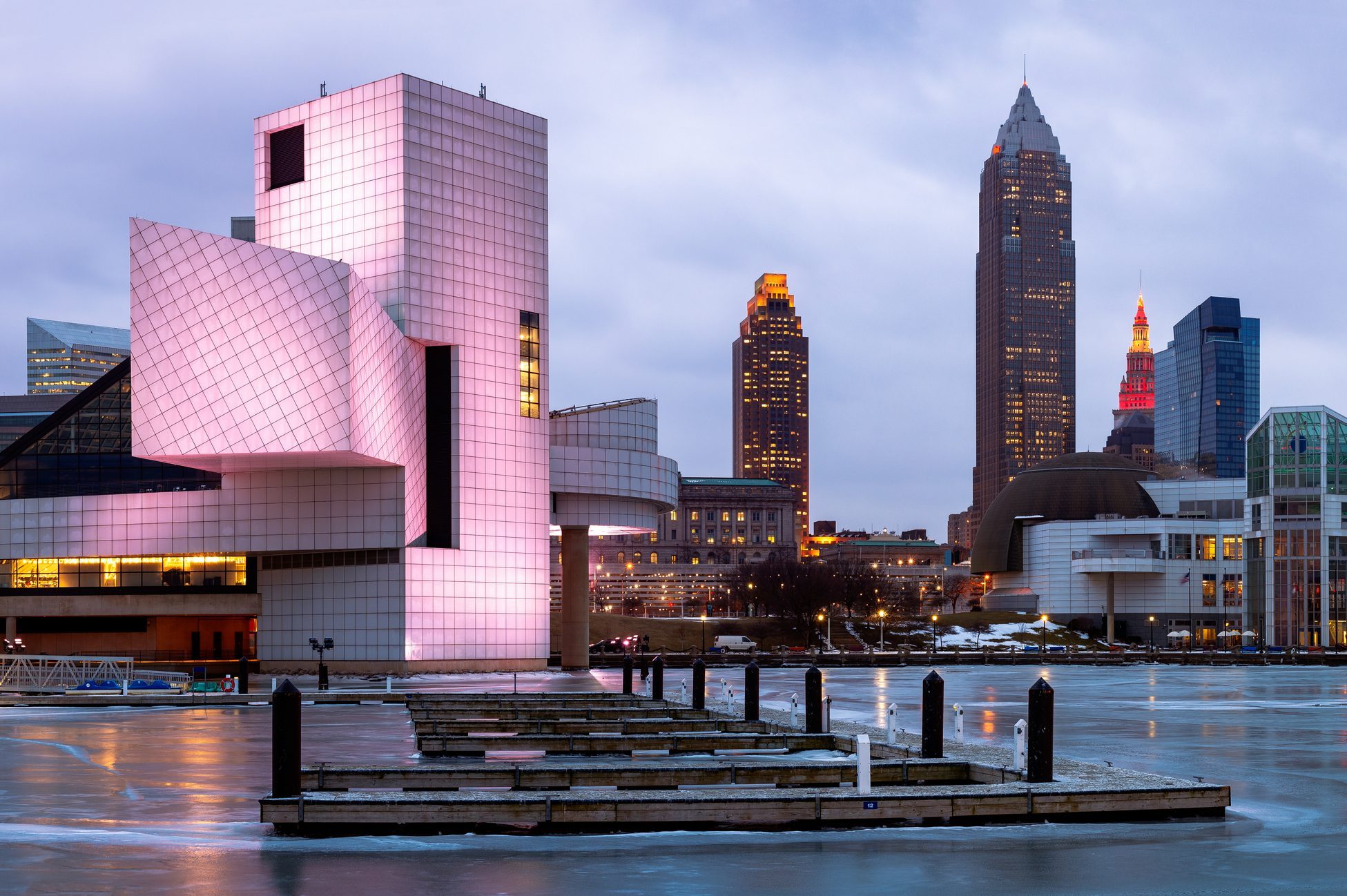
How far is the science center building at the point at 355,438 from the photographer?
71.5 meters

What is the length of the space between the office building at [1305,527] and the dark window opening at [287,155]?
101m

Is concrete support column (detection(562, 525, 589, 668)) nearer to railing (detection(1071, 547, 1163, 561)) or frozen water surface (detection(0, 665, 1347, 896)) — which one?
frozen water surface (detection(0, 665, 1347, 896))

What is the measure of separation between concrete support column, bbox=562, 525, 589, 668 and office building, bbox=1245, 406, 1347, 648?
271 feet

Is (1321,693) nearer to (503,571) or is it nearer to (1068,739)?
(1068,739)

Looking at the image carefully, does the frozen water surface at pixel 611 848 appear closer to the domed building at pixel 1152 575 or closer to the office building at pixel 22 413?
the office building at pixel 22 413

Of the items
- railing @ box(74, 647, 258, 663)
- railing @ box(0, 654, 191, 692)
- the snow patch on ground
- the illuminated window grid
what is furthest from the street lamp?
the snow patch on ground

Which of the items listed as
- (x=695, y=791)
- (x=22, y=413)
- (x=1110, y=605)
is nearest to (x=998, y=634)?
(x=1110, y=605)

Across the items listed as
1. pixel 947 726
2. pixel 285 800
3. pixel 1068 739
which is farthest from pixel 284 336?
pixel 285 800

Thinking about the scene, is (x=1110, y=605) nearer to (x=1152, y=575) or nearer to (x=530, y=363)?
(x=1152, y=575)

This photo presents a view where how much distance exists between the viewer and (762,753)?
29266mm

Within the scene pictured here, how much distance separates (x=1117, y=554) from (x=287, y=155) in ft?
435

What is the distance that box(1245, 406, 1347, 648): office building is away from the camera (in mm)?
145875

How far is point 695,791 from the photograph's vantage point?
21.8 m

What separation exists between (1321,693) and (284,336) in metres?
49.4
